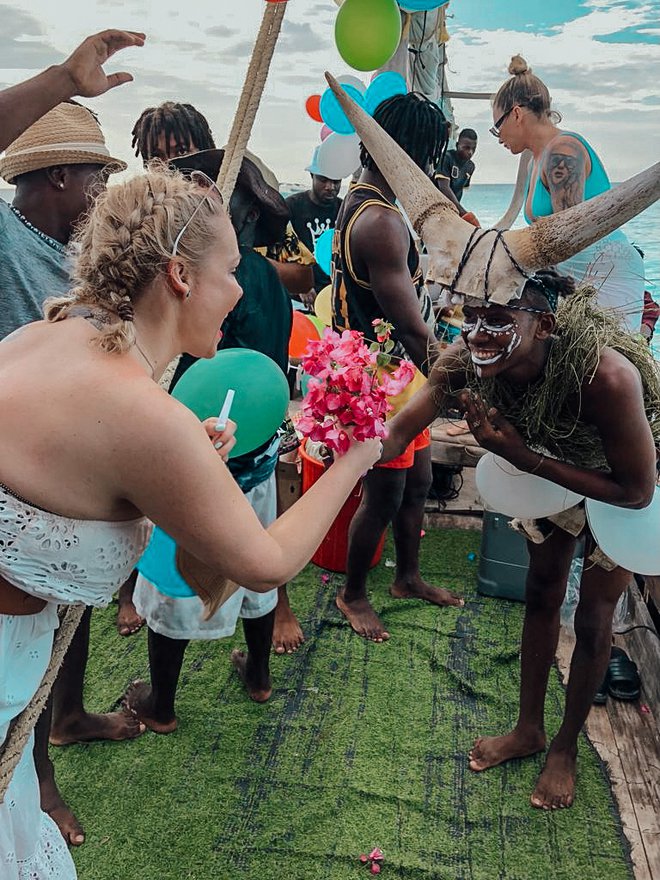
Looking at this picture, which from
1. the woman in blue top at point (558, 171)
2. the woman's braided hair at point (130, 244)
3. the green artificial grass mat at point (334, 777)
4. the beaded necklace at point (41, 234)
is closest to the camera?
the woman's braided hair at point (130, 244)

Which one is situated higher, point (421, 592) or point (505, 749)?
point (505, 749)

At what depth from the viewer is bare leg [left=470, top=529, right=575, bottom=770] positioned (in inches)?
96.8

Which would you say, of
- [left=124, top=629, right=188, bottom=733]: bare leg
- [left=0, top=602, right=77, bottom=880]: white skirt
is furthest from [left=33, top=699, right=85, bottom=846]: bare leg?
[left=0, top=602, right=77, bottom=880]: white skirt

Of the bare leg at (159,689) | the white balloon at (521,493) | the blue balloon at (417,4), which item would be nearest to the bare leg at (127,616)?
the bare leg at (159,689)

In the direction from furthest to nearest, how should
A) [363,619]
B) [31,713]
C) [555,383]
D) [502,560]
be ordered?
[502,560] → [363,619] → [555,383] → [31,713]

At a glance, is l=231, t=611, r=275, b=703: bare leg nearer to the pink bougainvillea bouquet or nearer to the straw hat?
the pink bougainvillea bouquet

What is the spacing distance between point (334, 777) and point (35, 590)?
1.66m

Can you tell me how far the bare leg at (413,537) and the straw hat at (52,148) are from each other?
2107mm

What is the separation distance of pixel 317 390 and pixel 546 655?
1.50 metres

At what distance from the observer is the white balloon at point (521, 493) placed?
89.7 inches

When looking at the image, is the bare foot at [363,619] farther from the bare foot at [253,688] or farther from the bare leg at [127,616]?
Answer: the bare leg at [127,616]

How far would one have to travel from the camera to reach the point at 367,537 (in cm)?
346

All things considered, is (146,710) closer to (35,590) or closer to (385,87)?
(35,590)

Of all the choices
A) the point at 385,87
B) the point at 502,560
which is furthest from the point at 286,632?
the point at 385,87
